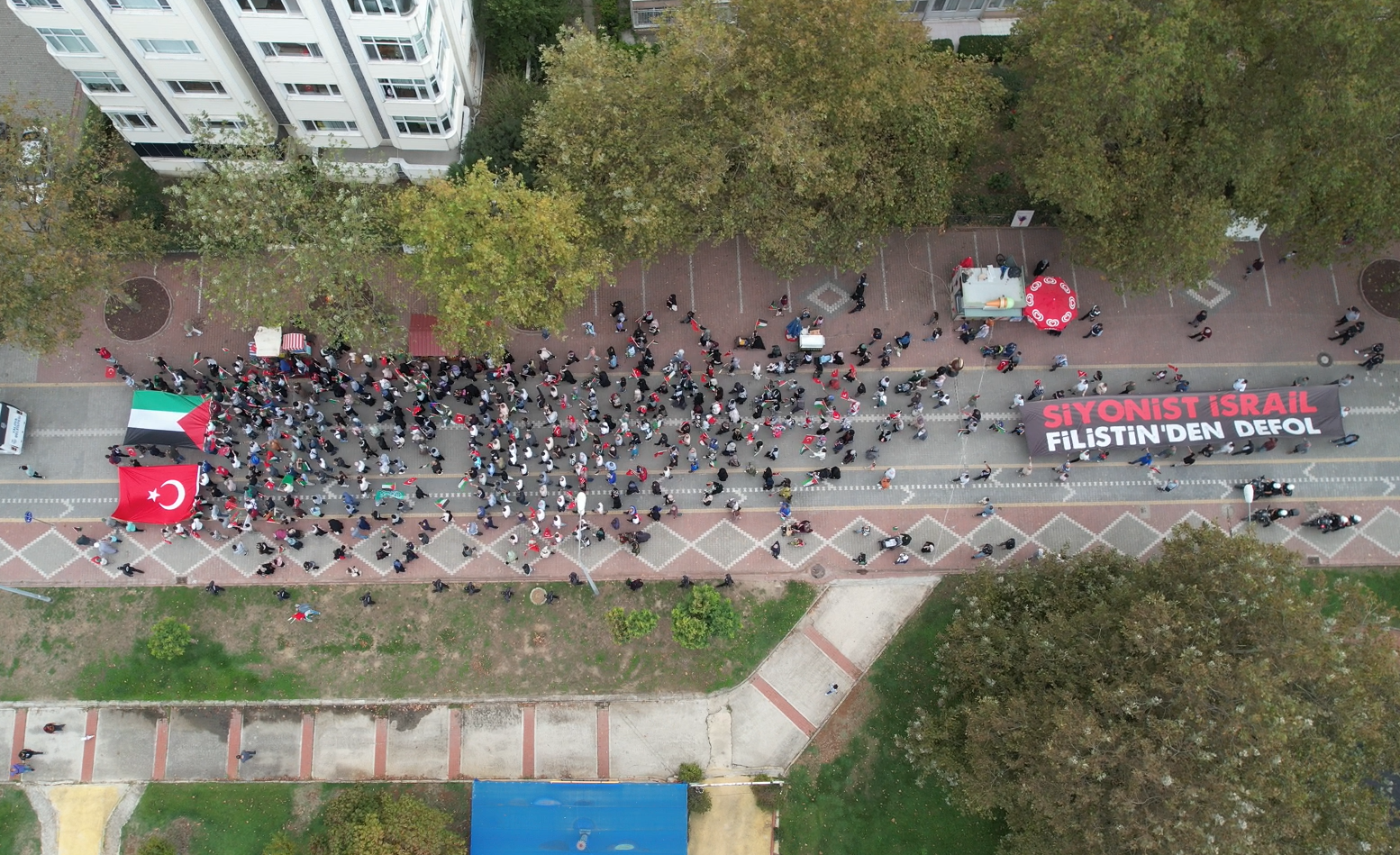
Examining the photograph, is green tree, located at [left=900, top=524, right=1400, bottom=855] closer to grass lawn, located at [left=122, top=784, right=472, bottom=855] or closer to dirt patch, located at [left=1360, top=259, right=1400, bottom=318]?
dirt patch, located at [left=1360, top=259, right=1400, bottom=318]

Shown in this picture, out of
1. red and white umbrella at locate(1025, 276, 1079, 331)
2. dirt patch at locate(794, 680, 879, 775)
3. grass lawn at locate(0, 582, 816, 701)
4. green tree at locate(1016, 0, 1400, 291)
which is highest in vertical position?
green tree at locate(1016, 0, 1400, 291)

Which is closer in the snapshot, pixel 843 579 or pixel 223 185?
pixel 223 185

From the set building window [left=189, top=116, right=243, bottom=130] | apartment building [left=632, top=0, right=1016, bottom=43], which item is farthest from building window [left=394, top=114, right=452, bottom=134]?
apartment building [left=632, top=0, right=1016, bottom=43]

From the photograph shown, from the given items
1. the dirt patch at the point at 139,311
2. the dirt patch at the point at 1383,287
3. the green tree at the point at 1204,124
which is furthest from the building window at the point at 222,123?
the dirt patch at the point at 1383,287

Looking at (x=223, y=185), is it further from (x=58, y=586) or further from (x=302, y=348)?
(x=58, y=586)

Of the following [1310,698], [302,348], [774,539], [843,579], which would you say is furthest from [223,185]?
[1310,698]

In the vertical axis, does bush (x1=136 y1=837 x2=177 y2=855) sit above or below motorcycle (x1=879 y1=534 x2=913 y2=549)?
below

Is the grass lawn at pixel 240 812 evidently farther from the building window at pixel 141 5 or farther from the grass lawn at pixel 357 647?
the building window at pixel 141 5
